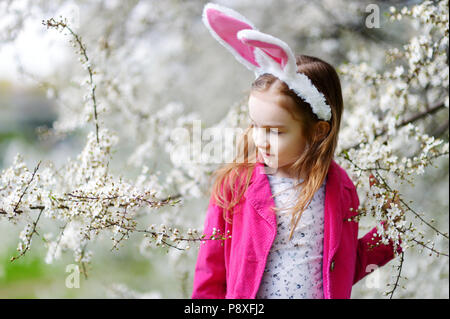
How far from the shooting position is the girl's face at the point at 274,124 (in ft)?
4.70

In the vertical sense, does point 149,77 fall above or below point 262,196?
above

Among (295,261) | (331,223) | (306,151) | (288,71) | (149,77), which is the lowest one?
(295,261)

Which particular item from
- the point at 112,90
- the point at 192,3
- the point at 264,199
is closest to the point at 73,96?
the point at 112,90

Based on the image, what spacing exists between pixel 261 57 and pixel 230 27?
0.14 m

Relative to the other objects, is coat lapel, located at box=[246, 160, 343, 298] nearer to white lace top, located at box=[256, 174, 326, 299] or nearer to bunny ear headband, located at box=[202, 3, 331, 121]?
white lace top, located at box=[256, 174, 326, 299]

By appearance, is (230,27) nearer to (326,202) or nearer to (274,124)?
(274,124)

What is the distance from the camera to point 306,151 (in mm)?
1517

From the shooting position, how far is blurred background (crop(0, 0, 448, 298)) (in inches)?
102

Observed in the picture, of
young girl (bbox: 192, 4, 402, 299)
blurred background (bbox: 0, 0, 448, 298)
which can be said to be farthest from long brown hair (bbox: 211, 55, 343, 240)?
blurred background (bbox: 0, 0, 448, 298)

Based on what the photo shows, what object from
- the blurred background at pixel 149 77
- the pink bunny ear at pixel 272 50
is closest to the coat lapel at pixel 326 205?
the pink bunny ear at pixel 272 50

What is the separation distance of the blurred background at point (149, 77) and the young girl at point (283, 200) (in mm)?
592

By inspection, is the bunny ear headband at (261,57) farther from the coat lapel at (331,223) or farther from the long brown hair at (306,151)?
the coat lapel at (331,223)

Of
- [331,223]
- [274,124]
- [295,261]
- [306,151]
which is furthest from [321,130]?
[295,261]

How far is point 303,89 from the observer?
1.45 meters
